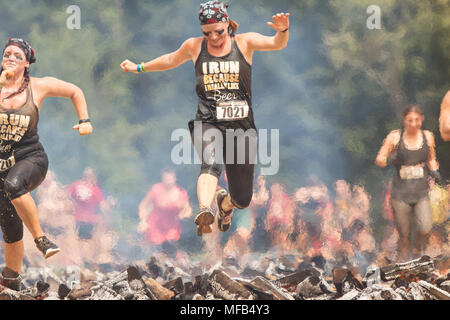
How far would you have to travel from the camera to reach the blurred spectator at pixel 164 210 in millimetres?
5230

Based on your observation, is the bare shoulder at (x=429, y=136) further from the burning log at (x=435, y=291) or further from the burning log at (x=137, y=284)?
the burning log at (x=137, y=284)

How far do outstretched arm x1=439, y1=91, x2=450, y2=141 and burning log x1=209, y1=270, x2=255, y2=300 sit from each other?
7.34 ft

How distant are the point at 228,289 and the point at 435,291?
182 cm

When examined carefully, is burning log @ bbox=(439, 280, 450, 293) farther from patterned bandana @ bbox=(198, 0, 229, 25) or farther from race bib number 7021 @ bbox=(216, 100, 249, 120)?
patterned bandana @ bbox=(198, 0, 229, 25)

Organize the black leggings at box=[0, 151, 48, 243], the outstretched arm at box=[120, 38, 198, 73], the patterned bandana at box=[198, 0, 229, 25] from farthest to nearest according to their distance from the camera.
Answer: the outstretched arm at box=[120, 38, 198, 73] < the black leggings at box=[0, 151, 48, 243] < the patterned bandana at box=[198, 0, 229, 25]

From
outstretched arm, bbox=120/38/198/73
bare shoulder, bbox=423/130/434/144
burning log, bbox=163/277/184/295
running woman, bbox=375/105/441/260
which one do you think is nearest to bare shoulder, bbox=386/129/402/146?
running woman, bbox=375/105/441/260

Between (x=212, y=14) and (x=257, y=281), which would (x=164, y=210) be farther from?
(x=212, y=14)

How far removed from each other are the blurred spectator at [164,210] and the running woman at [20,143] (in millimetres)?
778

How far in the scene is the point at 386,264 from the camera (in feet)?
17.1

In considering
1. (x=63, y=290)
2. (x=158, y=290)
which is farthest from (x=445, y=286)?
(x=63, y=290)

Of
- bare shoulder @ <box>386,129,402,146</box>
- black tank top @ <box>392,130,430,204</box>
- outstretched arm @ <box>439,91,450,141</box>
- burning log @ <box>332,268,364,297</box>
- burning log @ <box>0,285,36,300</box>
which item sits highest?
outstretched arm @ <box>439,91,450,141</box>

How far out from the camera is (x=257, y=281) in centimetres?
520

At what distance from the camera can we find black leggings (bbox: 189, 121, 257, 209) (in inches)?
189
